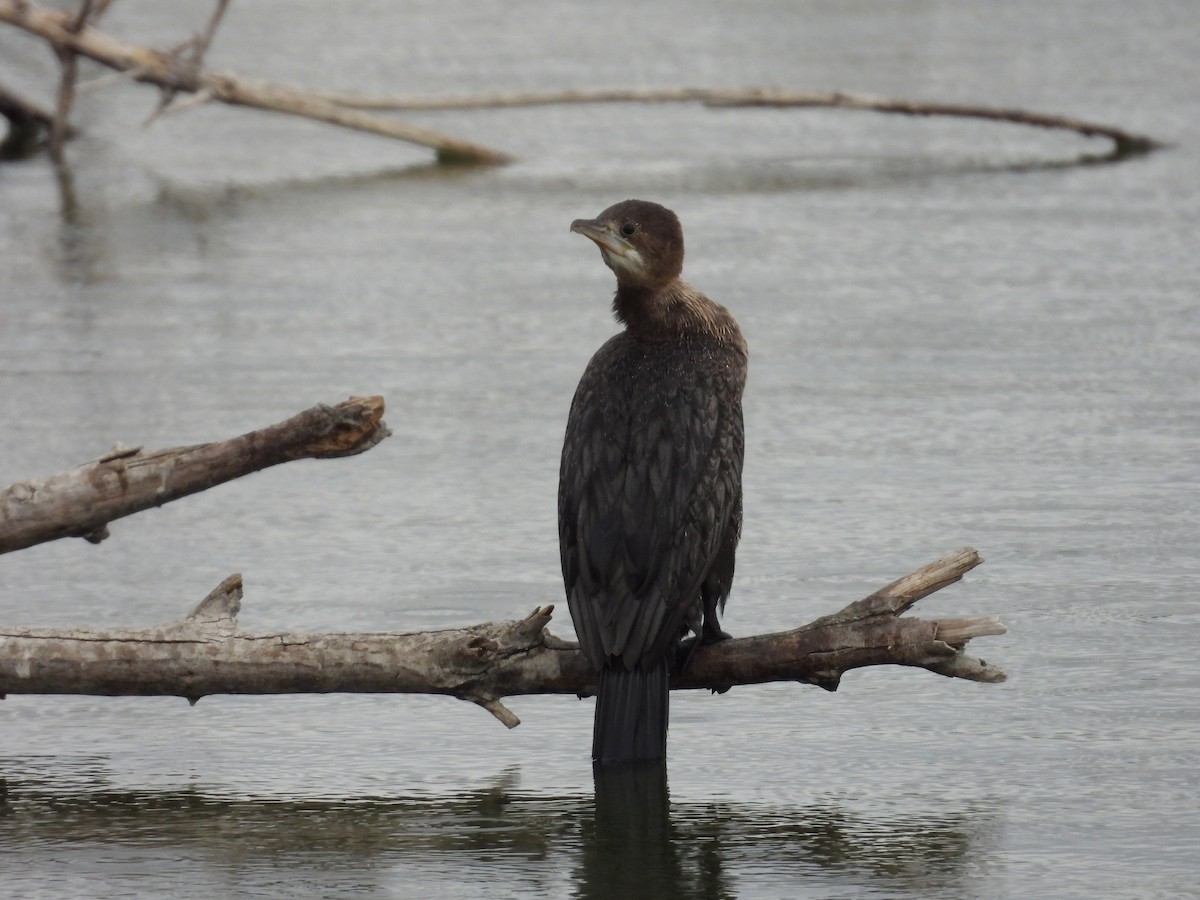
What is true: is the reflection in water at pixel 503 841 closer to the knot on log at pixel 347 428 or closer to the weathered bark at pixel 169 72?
the knot on log at pixel 347 428

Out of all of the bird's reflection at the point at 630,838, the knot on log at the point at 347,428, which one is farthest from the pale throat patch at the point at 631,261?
the bird's reflection at the point at 630,838

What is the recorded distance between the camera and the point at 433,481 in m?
6.99

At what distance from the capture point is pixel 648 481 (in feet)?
15.4

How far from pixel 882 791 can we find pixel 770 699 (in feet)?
2.20

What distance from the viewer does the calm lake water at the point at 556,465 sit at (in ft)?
14.0

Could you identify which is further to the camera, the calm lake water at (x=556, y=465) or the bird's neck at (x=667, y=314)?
the bird's neck at (x=667, y=314)

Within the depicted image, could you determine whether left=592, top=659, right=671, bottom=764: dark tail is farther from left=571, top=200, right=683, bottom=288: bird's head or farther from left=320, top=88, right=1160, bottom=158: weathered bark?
left=320, top=88, right=1160, bottom=158: weathered bark

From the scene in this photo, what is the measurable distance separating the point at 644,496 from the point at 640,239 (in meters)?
0.67

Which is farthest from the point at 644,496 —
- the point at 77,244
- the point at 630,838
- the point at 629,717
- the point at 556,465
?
the point at 77,244

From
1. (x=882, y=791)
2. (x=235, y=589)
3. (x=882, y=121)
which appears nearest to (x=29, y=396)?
(x=235, y=589)

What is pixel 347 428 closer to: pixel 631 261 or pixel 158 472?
pixel 158 472

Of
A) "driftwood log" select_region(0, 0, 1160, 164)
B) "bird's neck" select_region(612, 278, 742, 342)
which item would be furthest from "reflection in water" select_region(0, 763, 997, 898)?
"driftwood log" select_region(0, 0, 1160, 164)

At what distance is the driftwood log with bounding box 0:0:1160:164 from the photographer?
1211cm

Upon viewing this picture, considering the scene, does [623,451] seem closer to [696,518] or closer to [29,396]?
[696,518]
